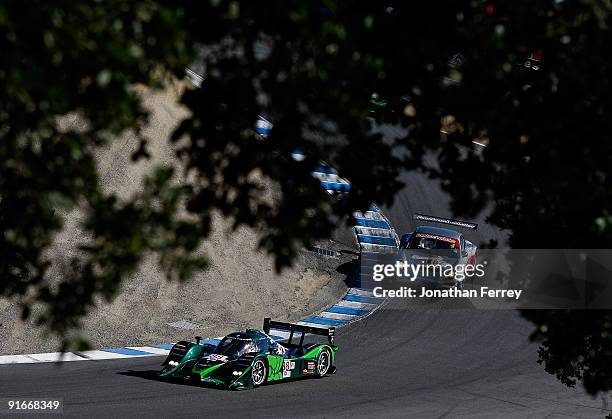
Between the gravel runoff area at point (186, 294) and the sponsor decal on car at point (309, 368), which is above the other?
the gravel runoff area at point (186, 294)

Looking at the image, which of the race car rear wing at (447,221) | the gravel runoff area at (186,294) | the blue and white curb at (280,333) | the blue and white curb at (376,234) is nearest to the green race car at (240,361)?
the blue and white curb at (280,333)

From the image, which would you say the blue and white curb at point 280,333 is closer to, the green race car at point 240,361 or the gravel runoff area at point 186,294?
the gravel runoff area at point 186,294

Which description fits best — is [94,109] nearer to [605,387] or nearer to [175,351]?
[605,387]

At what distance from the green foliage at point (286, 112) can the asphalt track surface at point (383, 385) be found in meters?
9.76

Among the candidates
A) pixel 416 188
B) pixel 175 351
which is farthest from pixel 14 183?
pixel 416 188

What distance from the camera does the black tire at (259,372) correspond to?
62.2ft

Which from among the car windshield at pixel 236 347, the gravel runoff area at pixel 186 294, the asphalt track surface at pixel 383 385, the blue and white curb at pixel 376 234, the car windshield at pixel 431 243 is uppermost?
the blue and white curb at pixel 376 234

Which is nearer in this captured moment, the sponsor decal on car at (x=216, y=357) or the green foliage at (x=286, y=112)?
the green foliage at (x=286, y=112)

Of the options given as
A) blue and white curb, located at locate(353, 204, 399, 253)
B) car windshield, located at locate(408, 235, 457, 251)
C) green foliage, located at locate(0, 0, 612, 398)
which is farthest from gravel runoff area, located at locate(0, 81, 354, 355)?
green foliage, located at locate(0, 0, 612, 398)

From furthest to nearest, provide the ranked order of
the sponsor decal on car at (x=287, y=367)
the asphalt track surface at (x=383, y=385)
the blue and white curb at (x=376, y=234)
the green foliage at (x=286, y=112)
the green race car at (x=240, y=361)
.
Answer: the blue and white curb at (x=376, y=234) → the sponsor decal on car at (x=287, y=367) → the green race car at (x=240, y=361) → the asphalt track surface at (x=383, y=385) → the green foliage at (x=286, y=112)

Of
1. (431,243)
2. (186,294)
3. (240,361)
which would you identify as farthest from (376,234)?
(240,361)

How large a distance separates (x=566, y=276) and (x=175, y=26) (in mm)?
4685

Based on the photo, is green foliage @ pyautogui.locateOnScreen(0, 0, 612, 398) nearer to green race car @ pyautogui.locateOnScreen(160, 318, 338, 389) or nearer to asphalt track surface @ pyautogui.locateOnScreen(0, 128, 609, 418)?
asphalt track surface @ pyautogui.locateOnScreen(0, 128, 609, 418)

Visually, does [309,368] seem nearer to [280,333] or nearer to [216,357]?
[216,357]
